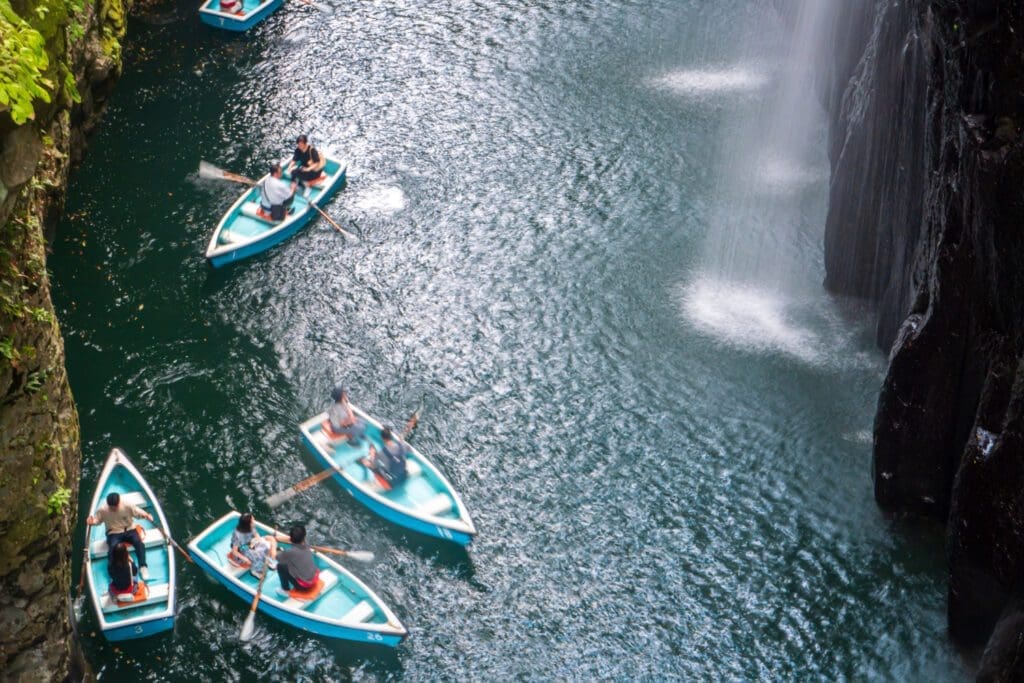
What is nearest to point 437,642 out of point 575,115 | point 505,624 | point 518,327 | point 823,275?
point 505,624

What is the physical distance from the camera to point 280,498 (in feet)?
85.8

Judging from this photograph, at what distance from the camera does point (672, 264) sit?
33.1 metres

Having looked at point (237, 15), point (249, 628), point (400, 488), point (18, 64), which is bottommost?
point (249, 628)

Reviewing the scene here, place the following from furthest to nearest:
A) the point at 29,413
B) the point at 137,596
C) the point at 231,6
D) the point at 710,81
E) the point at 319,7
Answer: the point at 319,7 → the point at 231,6 → the point at 710,81 → the point at 137,596 → the point at 29,413

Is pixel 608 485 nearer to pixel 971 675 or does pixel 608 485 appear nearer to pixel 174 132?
pixel 971 675

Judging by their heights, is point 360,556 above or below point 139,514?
below

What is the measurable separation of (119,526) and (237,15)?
25275mm

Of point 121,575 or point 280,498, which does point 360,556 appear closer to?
point 280,498

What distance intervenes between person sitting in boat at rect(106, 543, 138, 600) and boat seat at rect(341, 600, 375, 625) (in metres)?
4.48

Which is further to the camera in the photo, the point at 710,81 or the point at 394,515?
the point at 710,81

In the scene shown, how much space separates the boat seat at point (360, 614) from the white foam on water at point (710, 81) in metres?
23.9

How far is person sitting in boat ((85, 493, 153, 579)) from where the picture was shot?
23875mm

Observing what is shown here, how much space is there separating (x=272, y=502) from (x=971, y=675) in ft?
50.5

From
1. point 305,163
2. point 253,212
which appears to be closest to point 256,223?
point 253,212
